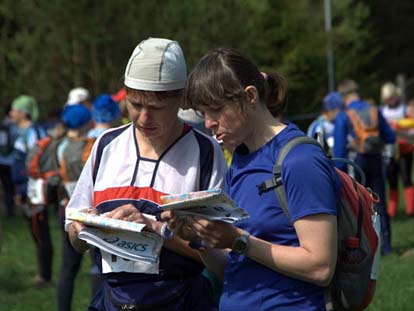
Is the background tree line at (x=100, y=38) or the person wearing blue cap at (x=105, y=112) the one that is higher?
the person wearing blue cap at (x=105, y=112)

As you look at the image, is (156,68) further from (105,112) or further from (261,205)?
(105,112)

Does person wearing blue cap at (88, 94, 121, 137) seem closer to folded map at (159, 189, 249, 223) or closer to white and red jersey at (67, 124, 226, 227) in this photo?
white and red jersey at (67, 124, 226, 227)

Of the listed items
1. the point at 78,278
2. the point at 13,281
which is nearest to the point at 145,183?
the point at 78,278

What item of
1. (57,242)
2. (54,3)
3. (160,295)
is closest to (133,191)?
(160,295)

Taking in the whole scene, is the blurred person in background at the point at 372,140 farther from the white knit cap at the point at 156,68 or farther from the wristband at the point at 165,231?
the wristband at the point at 165,231

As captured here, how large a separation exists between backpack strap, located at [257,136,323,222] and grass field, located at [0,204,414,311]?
479 cm

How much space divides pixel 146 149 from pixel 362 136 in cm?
797

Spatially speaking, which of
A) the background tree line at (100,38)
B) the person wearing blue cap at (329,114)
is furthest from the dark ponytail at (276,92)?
the background tree line at (100,38)

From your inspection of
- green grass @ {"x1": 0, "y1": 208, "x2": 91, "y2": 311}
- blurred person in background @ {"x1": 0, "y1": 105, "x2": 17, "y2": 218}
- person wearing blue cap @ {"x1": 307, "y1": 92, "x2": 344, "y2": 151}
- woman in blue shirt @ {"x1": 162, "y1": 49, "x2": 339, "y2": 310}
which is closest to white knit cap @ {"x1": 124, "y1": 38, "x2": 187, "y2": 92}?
woman in blue shirt @ {"x1": 162, "y1": 49, "x2": 339, "y2": 310}

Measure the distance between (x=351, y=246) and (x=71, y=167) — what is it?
5.13 meters

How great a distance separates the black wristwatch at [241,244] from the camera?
11.4 feet

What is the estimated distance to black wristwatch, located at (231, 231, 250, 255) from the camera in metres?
3.47

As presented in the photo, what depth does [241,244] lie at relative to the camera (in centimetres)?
348

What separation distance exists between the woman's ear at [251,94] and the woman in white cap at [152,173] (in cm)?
58
